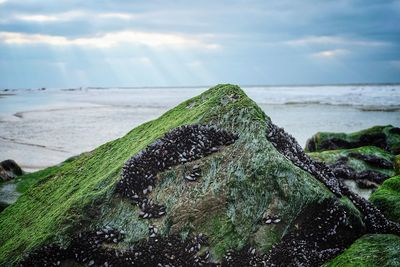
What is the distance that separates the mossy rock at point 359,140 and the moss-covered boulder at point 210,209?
40.4 feet

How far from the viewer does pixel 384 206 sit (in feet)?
25.2

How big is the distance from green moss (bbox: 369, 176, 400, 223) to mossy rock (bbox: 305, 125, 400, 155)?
10150 mm

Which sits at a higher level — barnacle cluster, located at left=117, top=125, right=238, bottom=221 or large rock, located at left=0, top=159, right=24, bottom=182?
barnacle cluster, located at left=117, top=125, right=238, bottom=221

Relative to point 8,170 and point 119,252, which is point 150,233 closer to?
point 119,252

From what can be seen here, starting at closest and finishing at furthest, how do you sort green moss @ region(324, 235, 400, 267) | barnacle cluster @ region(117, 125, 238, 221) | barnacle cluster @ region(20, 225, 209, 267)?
green moss @ region(324, 235, 400, 267), barnacle cluster @ region(20, 225, 209, 267), barnacle cluster @ region(117, 125, 238, 221)

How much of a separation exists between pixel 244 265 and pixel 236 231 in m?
0.49

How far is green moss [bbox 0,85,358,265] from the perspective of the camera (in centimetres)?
602

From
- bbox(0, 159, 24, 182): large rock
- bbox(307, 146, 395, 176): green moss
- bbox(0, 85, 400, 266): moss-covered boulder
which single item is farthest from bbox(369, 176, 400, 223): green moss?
bbox(0, 159, 24, 182): large rock

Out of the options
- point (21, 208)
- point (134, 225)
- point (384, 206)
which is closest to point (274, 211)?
point (134, 225)

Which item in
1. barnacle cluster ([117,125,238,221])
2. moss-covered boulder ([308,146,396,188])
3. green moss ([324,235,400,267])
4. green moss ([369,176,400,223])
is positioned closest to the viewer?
green moss ([324,235,400,267])

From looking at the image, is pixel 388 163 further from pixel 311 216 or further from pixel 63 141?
pixel 63 141

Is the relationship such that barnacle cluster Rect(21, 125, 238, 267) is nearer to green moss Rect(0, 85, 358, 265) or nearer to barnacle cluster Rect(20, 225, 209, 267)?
barnacle cluster Rect(20, 225, 209, 267)

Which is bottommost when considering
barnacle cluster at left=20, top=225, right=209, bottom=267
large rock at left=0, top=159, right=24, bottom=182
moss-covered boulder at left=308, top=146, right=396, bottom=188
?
large rock at left=0, top=159, right=24, bottom=182

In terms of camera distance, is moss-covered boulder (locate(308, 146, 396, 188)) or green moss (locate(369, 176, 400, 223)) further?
moss-covered boulder (locate(308, 146, 396, 188))
